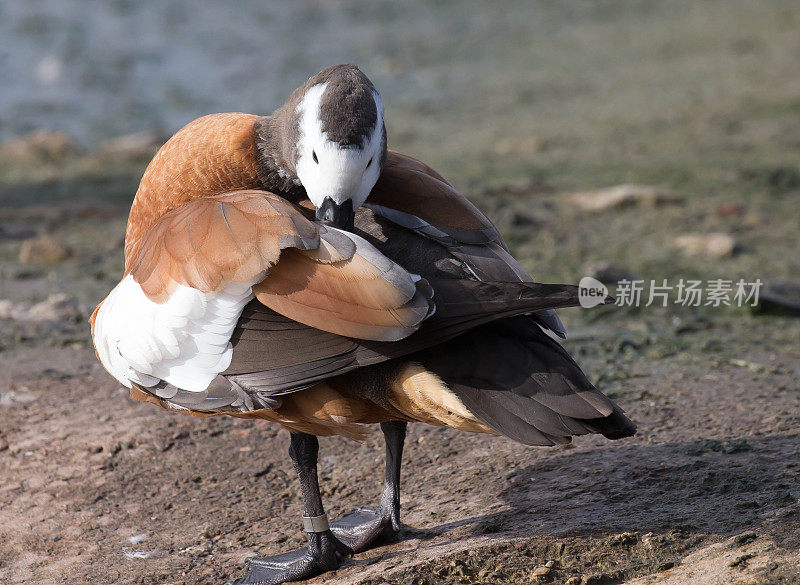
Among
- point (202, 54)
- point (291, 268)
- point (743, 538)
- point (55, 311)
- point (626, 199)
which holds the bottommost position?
point (743, 538)

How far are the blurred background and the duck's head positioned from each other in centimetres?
128

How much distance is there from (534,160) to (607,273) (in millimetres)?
3225

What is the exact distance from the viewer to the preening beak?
3.04 metres

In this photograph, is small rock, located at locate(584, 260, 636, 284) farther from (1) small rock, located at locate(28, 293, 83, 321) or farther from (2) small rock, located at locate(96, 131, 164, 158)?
(2) small rock, located at locate(96, 131, 164, 158)

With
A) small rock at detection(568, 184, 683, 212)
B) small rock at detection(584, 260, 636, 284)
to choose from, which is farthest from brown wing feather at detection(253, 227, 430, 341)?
small rock at detection(568, 184, 683, 212)

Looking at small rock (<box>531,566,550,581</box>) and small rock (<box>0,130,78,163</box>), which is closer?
small rock (<box>531,566,550,581</box>)

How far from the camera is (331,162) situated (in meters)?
3.05

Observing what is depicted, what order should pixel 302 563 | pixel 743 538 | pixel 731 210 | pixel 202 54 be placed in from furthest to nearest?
pixel 202 54, pixel 731 210, pixel 302 563, pixel 743 538

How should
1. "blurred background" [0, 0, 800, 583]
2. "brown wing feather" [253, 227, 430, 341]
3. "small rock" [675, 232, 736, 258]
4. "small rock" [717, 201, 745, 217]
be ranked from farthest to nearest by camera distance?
"small rock" [717, 201, 745, 217]
"small rock" [675, 232, 736, 258]
"blurred background" [0, 0, 800, 583]
"brown wing feather" [253, 227, 430, 341]

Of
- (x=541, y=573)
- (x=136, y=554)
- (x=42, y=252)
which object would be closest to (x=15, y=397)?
(x=136, y=554)

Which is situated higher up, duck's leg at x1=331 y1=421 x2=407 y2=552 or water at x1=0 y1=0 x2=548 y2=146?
water at x1=0 y1=0 x2=548 y2=146

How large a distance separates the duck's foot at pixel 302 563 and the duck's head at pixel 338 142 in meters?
1.09

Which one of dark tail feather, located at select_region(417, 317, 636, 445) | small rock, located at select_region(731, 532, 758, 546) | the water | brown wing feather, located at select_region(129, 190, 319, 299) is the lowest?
small rock, located at select_region(731, 532, 758, 546)

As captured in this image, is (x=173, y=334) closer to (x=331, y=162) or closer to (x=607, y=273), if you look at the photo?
(x=331, y=162)
